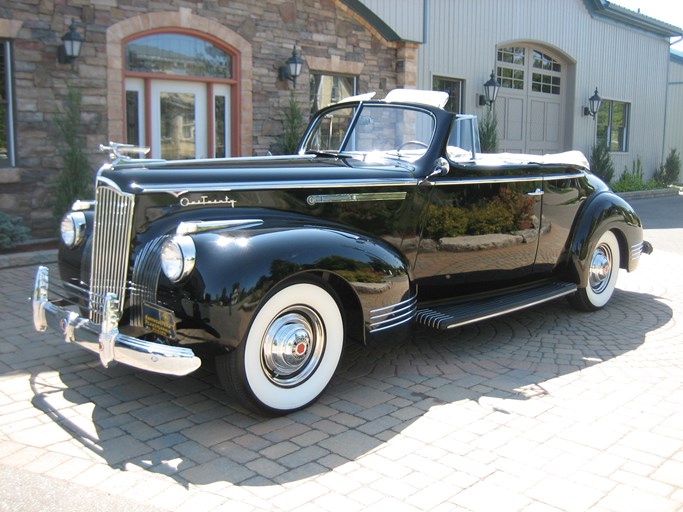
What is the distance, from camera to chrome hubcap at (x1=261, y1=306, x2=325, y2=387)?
3629mm

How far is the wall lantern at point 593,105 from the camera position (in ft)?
57.9

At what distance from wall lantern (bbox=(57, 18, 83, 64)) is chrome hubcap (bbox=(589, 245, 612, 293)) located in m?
6.67

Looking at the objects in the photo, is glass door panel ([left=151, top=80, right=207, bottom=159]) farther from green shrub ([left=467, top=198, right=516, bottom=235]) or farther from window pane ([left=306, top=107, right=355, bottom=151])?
green shrub ([left=467, top=198, right=516, bottom=235])

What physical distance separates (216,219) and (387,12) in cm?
979

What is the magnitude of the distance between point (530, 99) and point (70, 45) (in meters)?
11.7

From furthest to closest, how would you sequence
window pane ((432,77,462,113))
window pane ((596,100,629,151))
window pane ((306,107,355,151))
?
window pane ((596,100,629,151)) → window pane ((432,77,462,113)) → window pane ((306,107,355,151))

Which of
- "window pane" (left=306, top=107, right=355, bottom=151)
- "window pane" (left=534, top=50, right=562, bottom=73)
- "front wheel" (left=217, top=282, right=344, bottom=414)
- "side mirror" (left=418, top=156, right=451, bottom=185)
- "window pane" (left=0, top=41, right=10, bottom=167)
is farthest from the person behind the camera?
"window pane" (left=534, top=50, right=562, bottom=73)

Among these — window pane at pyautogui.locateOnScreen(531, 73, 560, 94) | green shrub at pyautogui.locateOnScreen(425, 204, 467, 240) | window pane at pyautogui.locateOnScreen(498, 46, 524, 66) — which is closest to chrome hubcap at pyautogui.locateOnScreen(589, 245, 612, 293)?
green shrub at pyautogui.locateOnScreen(425, 204, 467, 240)

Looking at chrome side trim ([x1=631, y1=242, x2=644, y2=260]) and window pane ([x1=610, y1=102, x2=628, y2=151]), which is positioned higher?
window pane ([x1=610, y1=102, x2=628, y2=151])

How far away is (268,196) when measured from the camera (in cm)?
396

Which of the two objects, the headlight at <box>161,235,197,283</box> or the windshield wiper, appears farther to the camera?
the windshield wiper

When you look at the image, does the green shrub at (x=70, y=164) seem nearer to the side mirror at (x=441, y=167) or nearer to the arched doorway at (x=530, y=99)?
the side mirror at (x=441, y=167)

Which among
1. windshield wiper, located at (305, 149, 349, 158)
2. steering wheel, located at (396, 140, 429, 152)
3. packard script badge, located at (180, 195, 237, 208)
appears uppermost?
steering wheel, located at (396, 140, 429, 152)

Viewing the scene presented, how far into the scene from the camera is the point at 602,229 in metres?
5.91
